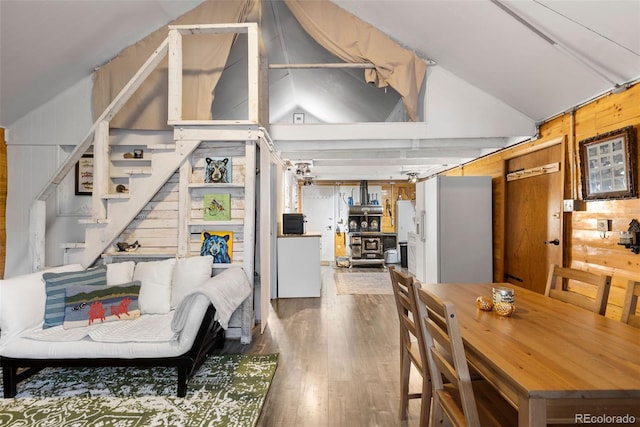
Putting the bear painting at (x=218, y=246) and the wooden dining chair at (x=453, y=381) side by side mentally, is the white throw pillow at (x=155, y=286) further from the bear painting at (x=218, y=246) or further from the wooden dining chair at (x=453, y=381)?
the wooden dining chair at (x=453, y=381)

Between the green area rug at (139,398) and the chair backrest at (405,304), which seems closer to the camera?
the chair backrest at (405,304)

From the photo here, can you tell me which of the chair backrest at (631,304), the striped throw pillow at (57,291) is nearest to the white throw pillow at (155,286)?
the striped throw pillow at (57,291)

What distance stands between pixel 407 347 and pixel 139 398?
1.80m

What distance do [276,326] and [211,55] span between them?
121 inches

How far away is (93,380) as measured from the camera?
2.54 meters

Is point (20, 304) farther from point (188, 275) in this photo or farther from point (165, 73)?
point (165, 73)

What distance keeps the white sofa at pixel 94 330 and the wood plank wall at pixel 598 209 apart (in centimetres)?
308

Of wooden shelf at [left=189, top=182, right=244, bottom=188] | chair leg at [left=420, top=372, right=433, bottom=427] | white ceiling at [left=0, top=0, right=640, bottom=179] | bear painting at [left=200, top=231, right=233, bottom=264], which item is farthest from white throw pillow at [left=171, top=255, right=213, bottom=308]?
chair leg at [left=420, top=372, right=433, bottom=427]

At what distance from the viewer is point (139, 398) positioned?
2.29 meters

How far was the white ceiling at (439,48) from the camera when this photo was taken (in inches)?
98.7

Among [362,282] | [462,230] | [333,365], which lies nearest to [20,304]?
[333,365]

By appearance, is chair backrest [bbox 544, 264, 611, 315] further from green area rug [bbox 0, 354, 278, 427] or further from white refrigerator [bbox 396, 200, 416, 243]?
white refrigerator [bbox 396, 200, 416, 243]

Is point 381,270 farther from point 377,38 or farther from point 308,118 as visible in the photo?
point 377,38

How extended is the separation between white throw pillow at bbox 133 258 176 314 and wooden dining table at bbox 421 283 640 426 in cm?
234
